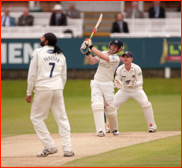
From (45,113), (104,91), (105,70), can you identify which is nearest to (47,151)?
(45,113)

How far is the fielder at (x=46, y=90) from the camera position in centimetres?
644

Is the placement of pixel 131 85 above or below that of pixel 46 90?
below

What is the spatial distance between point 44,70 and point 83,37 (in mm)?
13832

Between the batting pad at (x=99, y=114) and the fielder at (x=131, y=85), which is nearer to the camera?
the batting pad at (x=99, y=114)

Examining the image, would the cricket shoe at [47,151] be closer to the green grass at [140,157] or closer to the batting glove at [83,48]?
the green grass at [140,157]

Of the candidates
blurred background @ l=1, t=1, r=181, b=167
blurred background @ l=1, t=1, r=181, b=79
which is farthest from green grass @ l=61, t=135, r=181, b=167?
blurred background @ l=1, t=1, r=181, b=79

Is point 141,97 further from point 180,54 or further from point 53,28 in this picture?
point 53,28

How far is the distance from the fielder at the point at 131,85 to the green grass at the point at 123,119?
2.60 ft

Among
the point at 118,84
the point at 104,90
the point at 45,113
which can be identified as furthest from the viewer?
the point at 118,84

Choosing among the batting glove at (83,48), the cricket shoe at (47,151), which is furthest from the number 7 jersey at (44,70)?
Result: the batting glove at (83,48)

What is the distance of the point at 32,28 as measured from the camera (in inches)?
856

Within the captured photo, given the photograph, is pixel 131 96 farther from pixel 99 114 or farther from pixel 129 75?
pixel 99 114

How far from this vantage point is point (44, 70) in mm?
6453

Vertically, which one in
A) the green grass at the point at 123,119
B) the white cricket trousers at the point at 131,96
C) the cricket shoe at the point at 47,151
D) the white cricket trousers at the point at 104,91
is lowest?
the green grass at the point at 123,119
